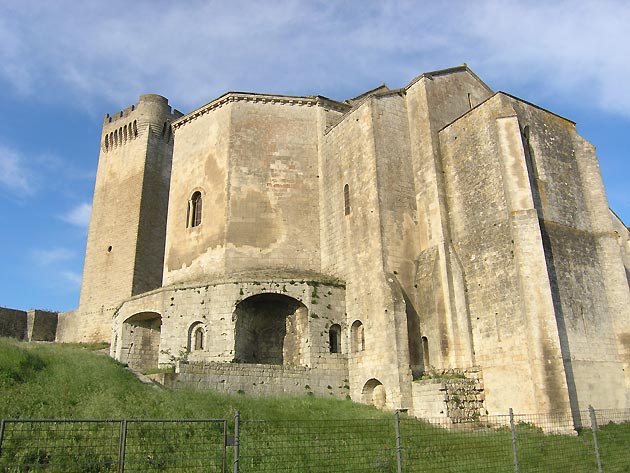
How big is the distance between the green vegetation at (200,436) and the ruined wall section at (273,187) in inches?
298

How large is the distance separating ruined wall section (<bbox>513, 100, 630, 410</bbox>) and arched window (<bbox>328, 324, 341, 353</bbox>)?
7320 mm

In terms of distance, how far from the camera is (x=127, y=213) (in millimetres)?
32031

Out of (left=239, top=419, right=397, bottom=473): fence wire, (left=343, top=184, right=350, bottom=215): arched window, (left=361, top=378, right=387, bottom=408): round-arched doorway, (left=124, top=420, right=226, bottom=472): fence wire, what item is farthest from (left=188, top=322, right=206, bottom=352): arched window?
(left=124, top=420, right=226, bottom=472): fence wire

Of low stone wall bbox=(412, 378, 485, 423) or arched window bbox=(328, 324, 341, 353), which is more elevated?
arched window bbox=(328, 324, 341, 353)

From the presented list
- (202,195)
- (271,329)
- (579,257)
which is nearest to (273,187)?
(202,195)

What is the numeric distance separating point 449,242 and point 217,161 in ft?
34.5

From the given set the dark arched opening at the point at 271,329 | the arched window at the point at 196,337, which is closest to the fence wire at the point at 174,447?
the dark arched opening at the point at 271,329

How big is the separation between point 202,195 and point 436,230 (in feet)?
33.6

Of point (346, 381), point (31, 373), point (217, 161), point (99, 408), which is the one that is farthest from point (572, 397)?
point (217, 161)

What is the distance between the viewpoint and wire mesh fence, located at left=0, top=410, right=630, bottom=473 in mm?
9023

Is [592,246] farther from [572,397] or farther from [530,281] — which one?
[572,397]

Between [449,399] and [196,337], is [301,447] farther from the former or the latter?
[196,337]

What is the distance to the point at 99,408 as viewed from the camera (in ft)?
37.0

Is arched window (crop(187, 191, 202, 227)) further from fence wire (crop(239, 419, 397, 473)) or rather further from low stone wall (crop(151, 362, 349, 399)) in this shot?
fence wire (crop(239, 419, 397, 473))
